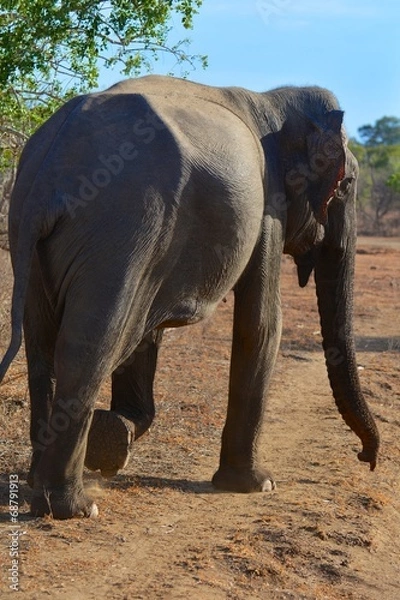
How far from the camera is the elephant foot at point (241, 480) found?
20.7 ft

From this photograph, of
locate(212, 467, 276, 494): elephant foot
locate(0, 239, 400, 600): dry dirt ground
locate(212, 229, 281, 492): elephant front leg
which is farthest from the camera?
locate(212, 467, 276, 494): elephant foot

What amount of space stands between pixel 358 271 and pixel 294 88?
50.8ft

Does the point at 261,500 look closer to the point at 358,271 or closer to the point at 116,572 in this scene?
the point at 116,572

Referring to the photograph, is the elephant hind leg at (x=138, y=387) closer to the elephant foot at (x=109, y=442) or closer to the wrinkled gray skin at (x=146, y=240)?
the wrinkled gray skin at (x=146, y=240)

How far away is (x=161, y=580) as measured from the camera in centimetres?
471

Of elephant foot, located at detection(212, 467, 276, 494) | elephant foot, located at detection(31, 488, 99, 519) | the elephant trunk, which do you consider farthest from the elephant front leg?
elephant foot, located at detection(31, 488, 99, 519)

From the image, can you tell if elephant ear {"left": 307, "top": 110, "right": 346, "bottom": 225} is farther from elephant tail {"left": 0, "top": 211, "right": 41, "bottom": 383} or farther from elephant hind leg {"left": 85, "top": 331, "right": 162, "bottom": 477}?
elephant tail {"left": 0, "top": 211, "right": 41, "bottom": 383}

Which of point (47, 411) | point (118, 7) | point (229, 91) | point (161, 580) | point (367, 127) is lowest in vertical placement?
point (161, 580)

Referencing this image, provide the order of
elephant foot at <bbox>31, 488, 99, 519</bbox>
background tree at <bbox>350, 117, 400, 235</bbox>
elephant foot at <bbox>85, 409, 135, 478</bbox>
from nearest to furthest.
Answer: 1. elephant foot at <bbox>31, 488, 99, 519</bbox>
2. elephant foot at <bbox>85, 409, 135, 478</bbox>
3. background tree at <bbox>350, 117, 400, 235</bbox>

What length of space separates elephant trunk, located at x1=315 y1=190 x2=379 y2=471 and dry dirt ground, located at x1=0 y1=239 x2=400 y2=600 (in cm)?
31

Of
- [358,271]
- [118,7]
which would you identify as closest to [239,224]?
[118,7]

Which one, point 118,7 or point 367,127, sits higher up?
point 367,127

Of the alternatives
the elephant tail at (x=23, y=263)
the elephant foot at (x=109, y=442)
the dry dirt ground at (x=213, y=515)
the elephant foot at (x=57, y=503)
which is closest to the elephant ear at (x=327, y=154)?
the dry dirt ground at (x=213, y=515)

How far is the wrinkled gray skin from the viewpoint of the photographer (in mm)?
5031
